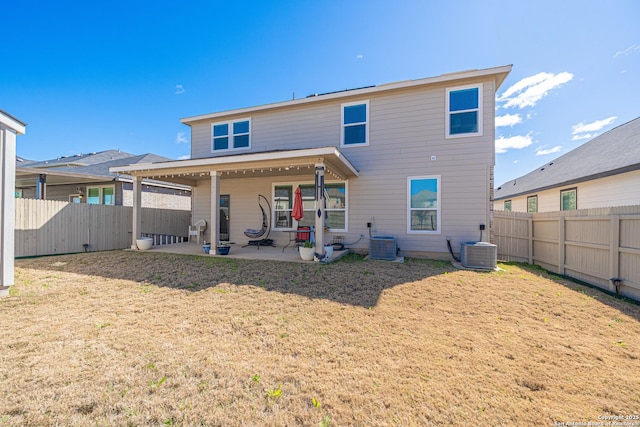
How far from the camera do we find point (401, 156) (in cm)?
A: 823

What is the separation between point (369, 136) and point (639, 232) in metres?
6.39

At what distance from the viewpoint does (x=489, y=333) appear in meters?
3.15

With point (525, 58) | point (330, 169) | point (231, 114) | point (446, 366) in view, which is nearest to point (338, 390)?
point (446, 366)

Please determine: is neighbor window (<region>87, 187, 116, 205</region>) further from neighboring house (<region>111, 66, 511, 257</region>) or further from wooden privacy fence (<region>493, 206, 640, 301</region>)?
wooden privacy fence (<region>493, 206, 640, 301</region>)

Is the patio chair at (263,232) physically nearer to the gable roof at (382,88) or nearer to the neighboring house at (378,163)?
the neighboring house at (378,163)

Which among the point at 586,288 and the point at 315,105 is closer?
the point at 586,288

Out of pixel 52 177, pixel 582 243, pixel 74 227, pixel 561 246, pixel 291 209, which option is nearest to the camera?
pixel 582 243

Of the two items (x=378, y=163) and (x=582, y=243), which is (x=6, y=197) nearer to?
(x=378, y=163)

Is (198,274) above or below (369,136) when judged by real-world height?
below

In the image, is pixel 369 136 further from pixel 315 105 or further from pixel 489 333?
pixel 489 333

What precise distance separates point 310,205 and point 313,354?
6.98 metres

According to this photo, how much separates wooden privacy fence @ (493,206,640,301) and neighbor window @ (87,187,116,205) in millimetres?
17177

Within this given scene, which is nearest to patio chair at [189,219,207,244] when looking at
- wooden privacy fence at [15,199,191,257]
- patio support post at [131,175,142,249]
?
wooden privacy fence at [15,199,191,257]

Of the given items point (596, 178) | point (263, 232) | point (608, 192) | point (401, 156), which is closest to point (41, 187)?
point (263, 232)
